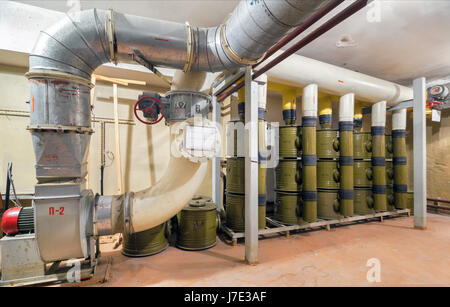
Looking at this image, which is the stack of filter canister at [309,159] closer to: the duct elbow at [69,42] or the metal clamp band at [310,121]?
the metal clamp band at [310,121]

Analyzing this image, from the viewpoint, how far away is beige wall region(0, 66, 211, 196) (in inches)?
91.1

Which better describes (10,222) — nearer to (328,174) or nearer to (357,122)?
(328,174)

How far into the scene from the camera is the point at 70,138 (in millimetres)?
1454

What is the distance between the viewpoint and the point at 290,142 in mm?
2768

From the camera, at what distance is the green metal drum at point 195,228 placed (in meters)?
2.18

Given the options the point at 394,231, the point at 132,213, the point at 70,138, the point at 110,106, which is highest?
the point at 110,106

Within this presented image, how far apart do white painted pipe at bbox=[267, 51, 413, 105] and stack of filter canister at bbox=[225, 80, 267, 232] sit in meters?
0.35

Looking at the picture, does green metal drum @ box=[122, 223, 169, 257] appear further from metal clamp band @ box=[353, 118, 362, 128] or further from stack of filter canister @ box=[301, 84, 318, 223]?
metal clamp band @ box=[353, 118, 362, 128]

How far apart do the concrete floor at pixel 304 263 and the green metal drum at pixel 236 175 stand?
2.13 ft

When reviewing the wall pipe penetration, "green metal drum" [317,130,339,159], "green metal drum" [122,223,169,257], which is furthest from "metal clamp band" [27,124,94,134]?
"green metal drum" [317,130,339,159]

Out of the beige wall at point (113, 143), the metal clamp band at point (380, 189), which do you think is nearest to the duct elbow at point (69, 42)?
the beige wall at point (113, 143)
